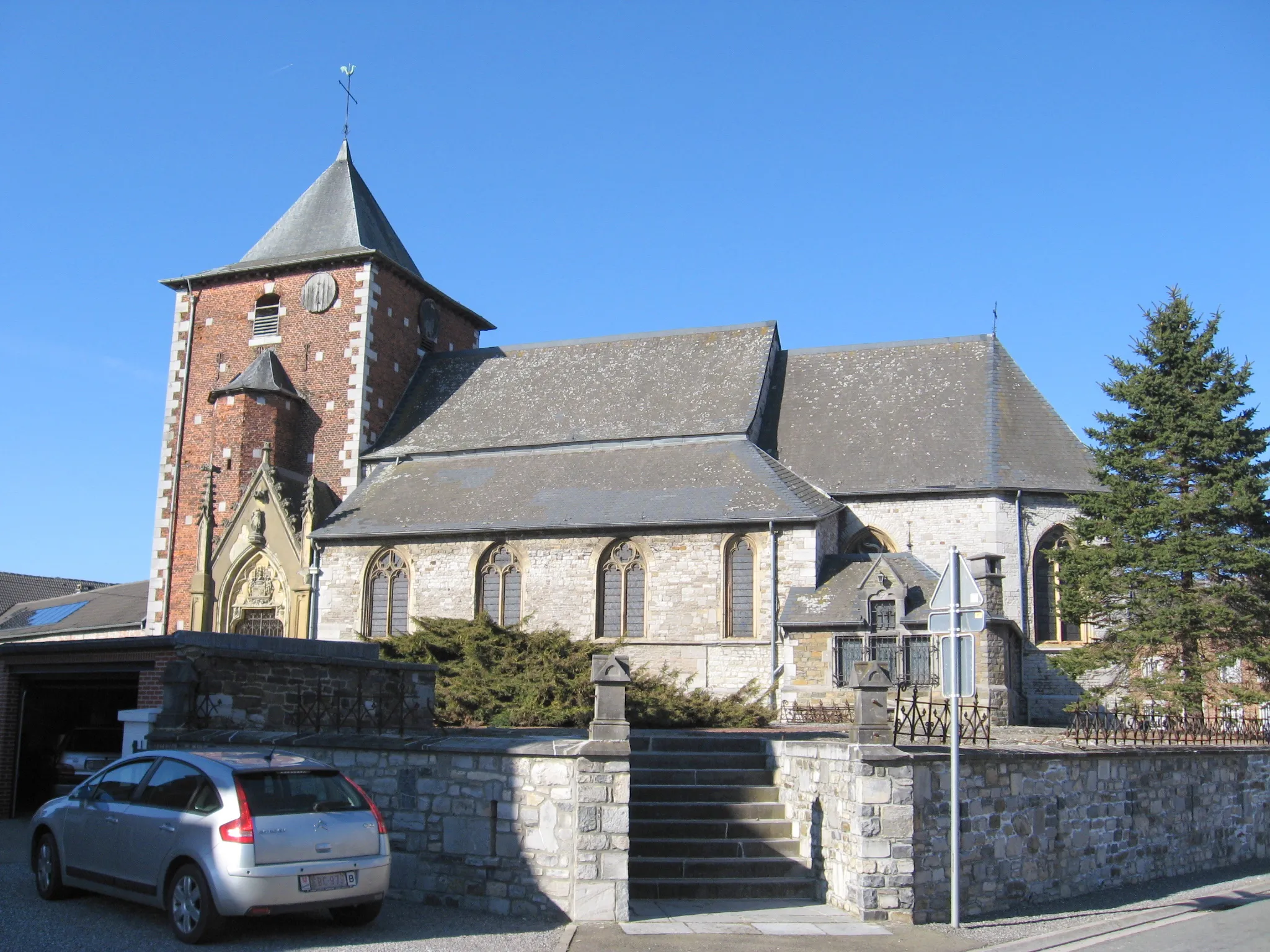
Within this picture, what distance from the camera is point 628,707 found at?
19656 mm

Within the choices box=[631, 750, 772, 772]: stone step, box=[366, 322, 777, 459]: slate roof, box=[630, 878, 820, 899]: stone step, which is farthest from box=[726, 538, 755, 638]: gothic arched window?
box=[630, 878, 820, 899]: stone step

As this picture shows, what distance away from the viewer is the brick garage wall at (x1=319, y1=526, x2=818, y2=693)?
25031 mm

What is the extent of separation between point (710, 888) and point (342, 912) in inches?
144

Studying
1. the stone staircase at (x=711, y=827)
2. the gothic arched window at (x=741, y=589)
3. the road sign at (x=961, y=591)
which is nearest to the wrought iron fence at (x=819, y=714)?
the gothic arched window at (x=741, y=589)

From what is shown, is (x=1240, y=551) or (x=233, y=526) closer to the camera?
(x=1240, y=551)

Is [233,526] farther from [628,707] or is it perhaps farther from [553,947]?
[553,947]

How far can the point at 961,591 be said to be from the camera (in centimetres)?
1098

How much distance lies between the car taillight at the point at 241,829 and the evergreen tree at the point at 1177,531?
18608 mm

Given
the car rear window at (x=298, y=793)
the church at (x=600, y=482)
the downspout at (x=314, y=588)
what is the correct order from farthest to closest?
the downspout at (x=314, y=588) < the church at (x=600, y=482) < the car rear window at (x=298, y=793)

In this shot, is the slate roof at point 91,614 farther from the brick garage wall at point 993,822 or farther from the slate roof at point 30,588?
the brick garage wall at point 993,822

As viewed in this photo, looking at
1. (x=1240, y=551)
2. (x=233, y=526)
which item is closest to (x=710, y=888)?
(x=1240, y=551)

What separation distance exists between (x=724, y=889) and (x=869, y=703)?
2.36 meters

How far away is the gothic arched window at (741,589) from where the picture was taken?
83.1 feet

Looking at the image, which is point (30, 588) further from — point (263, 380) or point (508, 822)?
point (508, 822)
